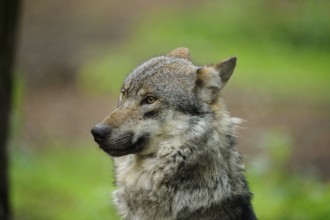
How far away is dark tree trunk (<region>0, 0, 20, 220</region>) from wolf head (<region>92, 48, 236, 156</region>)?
256 centimetres

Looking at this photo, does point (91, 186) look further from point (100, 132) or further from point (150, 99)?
point (100, 132)

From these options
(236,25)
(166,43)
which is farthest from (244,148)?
(236,25)

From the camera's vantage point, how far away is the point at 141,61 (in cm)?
1587

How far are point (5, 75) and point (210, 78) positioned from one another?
3075mm

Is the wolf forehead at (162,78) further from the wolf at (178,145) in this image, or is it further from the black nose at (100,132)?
the black nose at (100,132)

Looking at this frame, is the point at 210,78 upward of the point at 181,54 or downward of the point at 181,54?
downward

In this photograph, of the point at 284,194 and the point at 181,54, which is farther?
the point at 284,194

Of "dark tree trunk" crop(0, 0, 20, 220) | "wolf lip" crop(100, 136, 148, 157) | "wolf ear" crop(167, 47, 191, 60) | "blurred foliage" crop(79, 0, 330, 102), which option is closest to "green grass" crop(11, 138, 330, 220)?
"dark tree trunk" crop(0, 0, 20, 220)

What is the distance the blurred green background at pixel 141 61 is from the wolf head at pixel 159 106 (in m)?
2.94

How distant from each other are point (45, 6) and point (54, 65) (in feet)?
17.6

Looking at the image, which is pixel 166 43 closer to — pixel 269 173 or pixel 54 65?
pixel 54 65

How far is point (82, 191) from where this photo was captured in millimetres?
11984

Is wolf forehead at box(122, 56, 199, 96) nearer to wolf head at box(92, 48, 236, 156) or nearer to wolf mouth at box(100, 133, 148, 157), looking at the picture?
wolf head at box(92, 48, 236, 156)

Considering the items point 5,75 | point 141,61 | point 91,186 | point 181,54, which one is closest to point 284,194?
point 181,54
